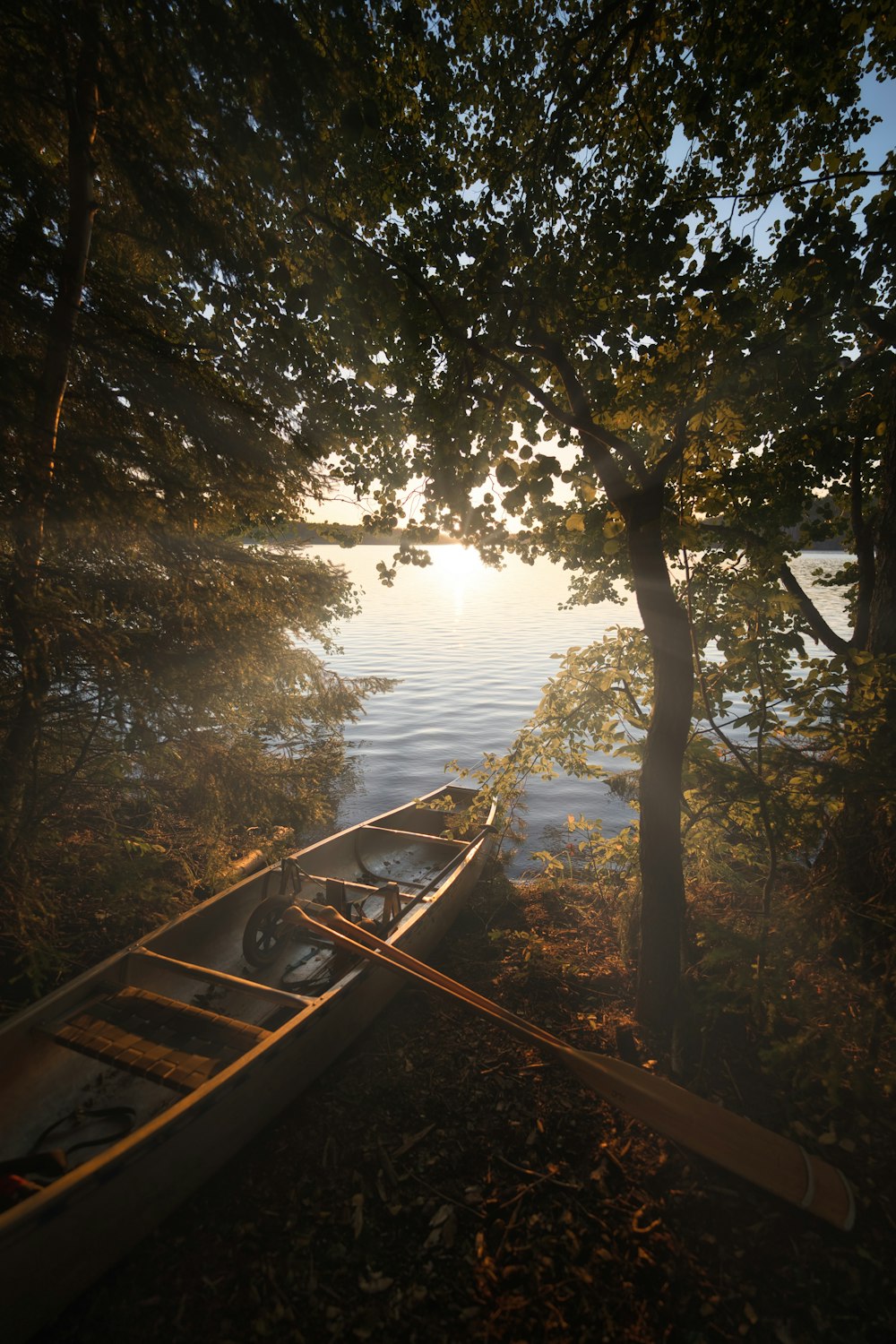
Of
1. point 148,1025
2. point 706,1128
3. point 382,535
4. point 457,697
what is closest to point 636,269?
point 382,535

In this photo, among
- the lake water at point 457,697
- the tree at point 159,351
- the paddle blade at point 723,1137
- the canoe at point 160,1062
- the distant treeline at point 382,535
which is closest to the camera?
the canoe at point 160,1062

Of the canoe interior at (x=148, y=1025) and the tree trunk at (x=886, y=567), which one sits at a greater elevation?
the tree trunk at (x=886, y=567)

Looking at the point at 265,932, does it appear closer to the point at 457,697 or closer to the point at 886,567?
the point at 886,567

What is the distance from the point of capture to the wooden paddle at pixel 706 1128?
3.58 meters

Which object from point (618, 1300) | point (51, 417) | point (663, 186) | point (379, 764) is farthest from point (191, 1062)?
point (379, 764)

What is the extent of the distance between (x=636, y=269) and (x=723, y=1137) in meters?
6.54

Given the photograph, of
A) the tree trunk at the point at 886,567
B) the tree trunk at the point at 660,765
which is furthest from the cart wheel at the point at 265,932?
the tree trunk at the point at 886,567

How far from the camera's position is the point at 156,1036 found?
4793 mm

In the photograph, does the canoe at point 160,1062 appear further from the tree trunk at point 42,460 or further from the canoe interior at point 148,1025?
the tree trunk at point 42,460

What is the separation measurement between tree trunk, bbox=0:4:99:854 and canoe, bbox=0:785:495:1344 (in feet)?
6.18

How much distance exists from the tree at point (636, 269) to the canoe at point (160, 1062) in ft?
10.8

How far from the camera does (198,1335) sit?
3.05 meters

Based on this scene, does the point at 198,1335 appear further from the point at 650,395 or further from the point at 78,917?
the point at 650,395

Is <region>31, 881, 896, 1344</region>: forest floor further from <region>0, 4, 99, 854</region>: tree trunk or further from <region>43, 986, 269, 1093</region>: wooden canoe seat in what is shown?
<region>0, 4, 99, 854</region>: tree trunk
